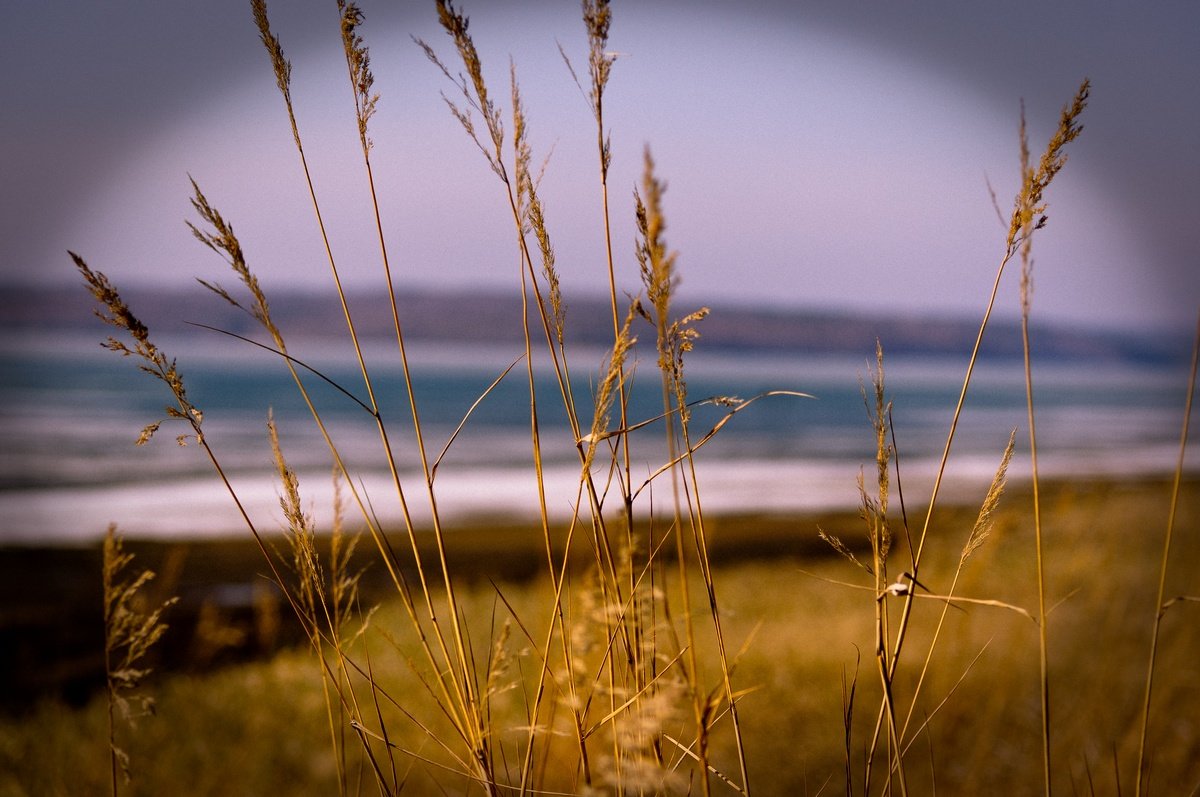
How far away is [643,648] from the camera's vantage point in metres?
1.01

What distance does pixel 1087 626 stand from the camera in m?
4.84

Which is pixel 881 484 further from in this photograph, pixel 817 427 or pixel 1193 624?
pixel 817 427

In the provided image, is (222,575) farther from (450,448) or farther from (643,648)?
(643,648)

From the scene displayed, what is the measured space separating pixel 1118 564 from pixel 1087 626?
2.00 m

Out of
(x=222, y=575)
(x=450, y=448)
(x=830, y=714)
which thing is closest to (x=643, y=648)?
(x=830, y=714)

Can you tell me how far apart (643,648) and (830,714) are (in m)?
3.41

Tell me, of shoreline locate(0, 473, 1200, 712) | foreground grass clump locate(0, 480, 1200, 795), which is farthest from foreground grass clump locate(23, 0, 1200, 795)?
shoreline locate(0, 473, 1200, 712)

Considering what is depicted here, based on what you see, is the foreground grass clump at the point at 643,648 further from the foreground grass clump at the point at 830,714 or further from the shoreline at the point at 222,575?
the shoreline at the point at 222,575

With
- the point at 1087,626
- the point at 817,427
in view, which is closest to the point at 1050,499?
the point at 1087,626

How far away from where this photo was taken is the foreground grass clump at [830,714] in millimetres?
3238

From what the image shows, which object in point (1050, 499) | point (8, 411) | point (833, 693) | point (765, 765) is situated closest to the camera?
point (765, 765)

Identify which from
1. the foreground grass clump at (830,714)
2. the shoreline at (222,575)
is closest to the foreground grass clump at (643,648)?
the foreground grass clump at (830,714)

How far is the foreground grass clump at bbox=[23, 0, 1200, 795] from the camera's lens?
33.9 inches

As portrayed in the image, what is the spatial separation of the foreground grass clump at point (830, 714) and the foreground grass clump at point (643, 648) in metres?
0.02
